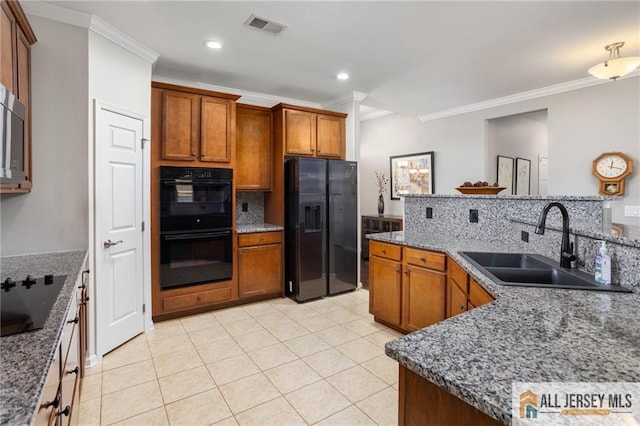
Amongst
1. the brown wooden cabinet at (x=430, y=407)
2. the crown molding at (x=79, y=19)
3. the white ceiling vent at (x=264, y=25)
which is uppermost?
the white ceiling vent at (x=264, y=25)

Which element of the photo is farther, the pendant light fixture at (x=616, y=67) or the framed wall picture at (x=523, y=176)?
the framed wall picture at (x=523, y=176)

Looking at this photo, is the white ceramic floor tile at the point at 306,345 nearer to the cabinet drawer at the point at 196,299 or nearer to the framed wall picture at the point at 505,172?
the cabinet drawer at the point at 196,299

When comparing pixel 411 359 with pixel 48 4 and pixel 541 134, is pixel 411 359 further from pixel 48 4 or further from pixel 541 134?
pixel 541 134

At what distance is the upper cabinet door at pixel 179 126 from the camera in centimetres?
326

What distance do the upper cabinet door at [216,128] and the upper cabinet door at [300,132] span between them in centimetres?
71

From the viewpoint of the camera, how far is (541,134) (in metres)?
6.02

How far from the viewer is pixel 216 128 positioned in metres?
3.56

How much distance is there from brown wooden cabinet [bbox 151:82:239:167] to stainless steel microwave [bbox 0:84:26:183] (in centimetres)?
158

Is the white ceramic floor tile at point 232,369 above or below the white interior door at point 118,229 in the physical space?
below

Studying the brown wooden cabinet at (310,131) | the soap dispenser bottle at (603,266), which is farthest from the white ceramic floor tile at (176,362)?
the soap dispenser bottle at (603,266)

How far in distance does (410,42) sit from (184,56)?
214cm

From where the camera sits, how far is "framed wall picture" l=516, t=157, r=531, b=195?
5.56m

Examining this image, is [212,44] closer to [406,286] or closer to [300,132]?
[300,132]

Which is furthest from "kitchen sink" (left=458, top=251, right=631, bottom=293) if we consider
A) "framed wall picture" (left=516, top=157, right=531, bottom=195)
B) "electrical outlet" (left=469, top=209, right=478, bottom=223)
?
"framed wall picture" (left=516, top=157, right=531, bottom=195)
